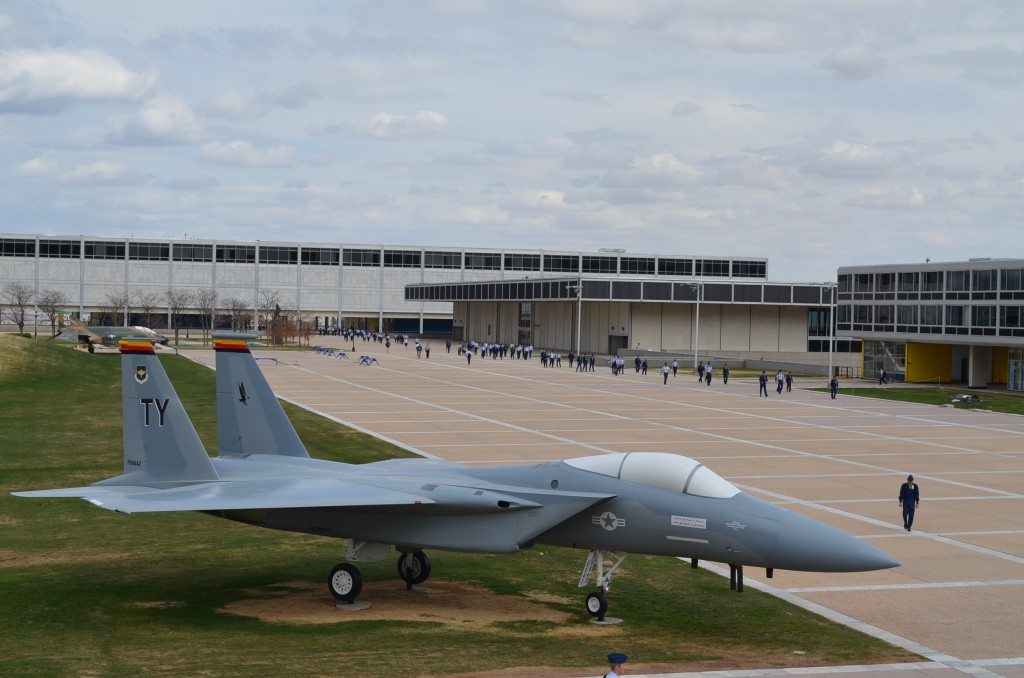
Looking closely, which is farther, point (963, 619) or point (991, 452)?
point (991, 452)

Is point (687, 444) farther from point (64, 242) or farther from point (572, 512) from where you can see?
point (64, 242)

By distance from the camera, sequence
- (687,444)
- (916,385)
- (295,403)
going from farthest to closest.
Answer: (916,385)
(295,403)
(687,444)

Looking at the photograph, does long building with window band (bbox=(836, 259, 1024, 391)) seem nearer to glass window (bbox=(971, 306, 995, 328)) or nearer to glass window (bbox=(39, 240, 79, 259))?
glass window (bbox=(971, 306, 995, 328))

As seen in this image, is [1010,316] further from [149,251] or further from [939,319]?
[149,251]

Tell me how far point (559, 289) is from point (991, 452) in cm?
7913

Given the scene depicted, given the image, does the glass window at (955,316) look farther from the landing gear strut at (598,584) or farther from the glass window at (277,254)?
the glass window at (277,254)

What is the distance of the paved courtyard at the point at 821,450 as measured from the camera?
62.4 ft

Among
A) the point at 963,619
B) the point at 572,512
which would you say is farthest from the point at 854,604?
the point at 572,512

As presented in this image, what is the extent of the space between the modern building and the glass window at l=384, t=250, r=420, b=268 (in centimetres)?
19

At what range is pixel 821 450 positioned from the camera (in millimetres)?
42906

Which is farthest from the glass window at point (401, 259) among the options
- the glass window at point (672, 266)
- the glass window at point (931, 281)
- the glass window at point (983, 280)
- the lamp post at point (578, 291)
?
the glass window at point (983, 280)

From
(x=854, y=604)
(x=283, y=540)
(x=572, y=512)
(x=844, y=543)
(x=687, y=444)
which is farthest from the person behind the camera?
(x=687, y=444)

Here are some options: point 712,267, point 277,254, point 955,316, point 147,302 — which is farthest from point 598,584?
point 712,267

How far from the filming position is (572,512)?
17.4 m
